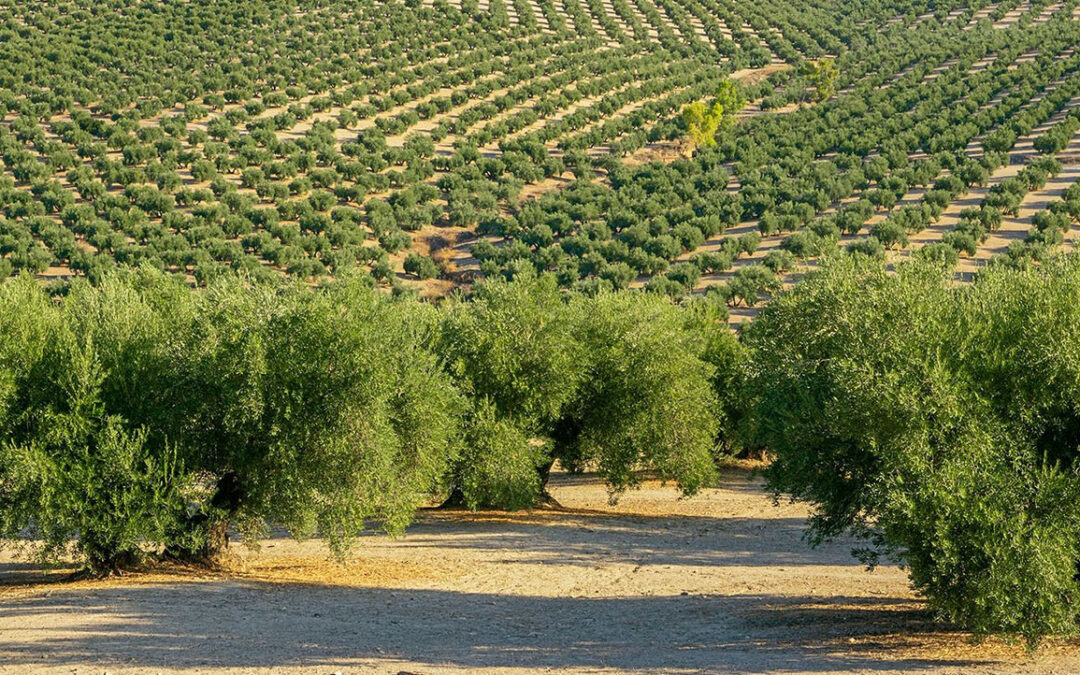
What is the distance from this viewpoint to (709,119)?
9969 cm

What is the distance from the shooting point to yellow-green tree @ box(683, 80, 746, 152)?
9938 centimetres

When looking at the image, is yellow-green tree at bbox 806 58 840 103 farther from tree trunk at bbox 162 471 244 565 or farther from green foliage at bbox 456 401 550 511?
tree trunk at bbox 162 471 244 565

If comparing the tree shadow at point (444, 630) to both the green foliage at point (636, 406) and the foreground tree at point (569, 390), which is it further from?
the green foliage at point (636, 406)

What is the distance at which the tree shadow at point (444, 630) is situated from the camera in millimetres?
19719

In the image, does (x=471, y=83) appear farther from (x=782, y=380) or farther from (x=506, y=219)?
(x=782, y=380)

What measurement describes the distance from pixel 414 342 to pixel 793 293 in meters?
9.57

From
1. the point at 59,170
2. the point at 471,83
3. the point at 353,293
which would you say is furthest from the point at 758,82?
the point at 353,293

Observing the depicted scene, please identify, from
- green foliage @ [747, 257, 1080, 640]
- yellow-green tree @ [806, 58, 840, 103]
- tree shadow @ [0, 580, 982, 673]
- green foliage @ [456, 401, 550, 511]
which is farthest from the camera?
yellow-green tree @ [806, 58, 840, 103]

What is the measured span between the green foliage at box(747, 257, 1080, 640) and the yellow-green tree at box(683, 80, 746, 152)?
78501 mm

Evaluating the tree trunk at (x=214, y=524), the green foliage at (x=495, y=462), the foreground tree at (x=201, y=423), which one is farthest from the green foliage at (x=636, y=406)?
the tree trunk at (x=214, y=524)

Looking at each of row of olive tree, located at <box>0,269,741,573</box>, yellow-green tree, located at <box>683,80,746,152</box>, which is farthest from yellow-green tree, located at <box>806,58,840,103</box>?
row of olive tree, located at <box>0,269,741,573</box>

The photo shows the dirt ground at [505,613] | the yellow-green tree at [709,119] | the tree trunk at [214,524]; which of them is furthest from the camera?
the yellow-green tree at [709,119]

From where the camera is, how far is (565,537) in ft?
111

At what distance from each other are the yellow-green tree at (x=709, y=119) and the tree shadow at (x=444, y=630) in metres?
77.6
